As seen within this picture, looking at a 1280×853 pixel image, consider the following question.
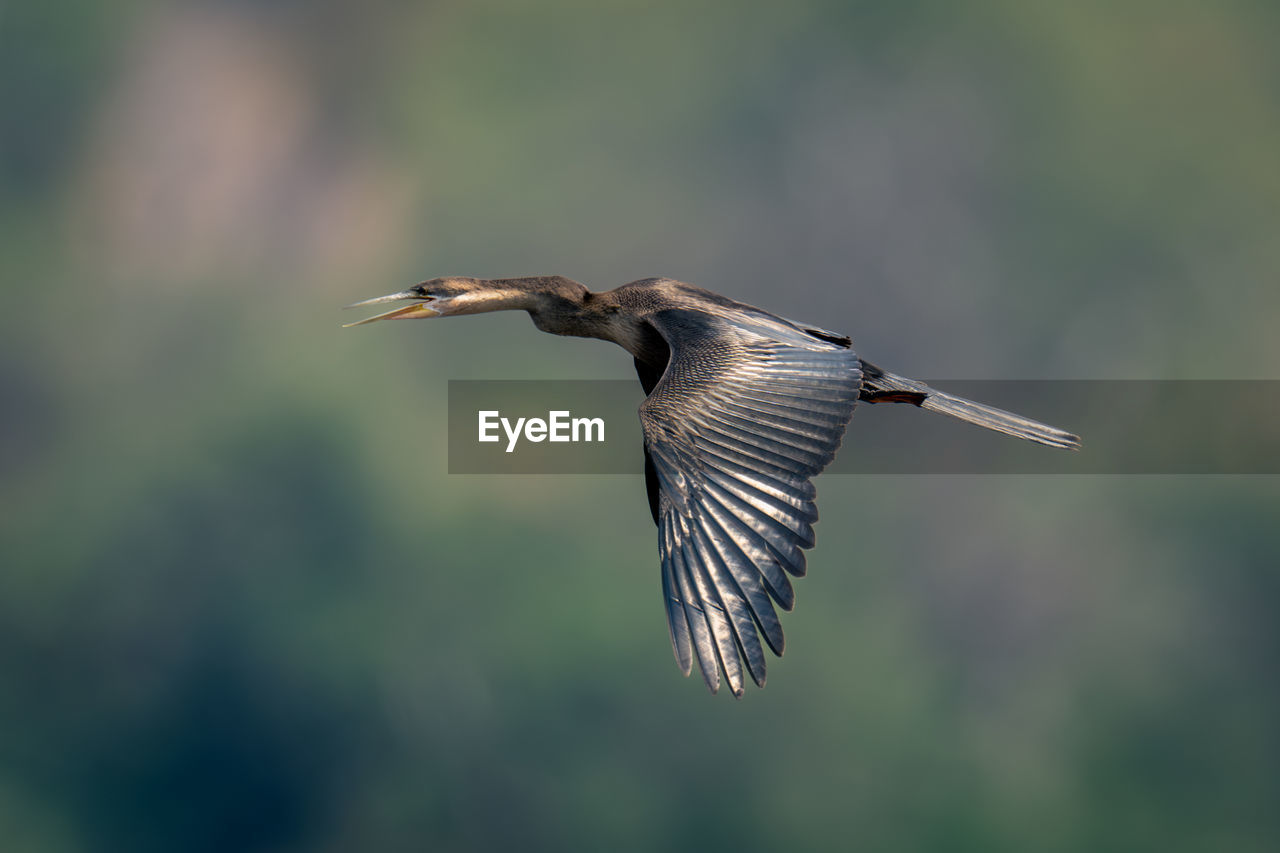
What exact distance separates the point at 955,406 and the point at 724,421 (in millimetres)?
1768

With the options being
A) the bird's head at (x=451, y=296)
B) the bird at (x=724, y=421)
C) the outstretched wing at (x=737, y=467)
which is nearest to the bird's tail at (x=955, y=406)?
the bird at (x=724, y=421)

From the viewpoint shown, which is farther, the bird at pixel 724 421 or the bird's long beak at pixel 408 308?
the bird's long beak at pixel 408 308

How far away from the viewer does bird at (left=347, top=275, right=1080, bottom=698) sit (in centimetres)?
454

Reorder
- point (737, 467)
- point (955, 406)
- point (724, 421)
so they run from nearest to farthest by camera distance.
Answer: point (737, 467)
point (724, 421)
point (955, 406)

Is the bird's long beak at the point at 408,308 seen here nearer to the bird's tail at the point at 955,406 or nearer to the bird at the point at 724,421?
the bird at the point at 724,421

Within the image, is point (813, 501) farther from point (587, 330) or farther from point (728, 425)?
point (587, 330)

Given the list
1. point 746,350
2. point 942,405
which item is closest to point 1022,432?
point 942,405

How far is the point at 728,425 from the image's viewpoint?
17.3 ft

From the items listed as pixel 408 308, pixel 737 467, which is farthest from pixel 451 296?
pixel 737 467

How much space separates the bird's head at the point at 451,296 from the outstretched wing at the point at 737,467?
943 mm

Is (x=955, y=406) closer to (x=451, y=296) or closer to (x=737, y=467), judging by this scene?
(x=737, y=467)

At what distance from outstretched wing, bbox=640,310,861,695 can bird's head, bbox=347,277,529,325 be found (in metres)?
0.94

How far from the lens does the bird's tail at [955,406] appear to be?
21.2 ft

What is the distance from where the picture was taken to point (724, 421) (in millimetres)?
5289
